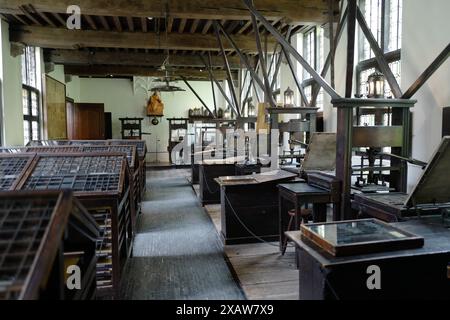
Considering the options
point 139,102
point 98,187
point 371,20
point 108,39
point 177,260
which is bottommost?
point 177,260

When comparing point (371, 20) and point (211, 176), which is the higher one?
point (371, 20)

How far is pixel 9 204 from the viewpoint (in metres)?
1.15

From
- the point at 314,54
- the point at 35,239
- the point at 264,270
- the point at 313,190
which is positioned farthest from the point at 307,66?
the point at 314,54

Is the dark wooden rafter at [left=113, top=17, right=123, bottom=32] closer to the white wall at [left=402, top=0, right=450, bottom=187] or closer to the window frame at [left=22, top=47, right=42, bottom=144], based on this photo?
the window frame at [left=22, top=47, right=42, bottom=144]

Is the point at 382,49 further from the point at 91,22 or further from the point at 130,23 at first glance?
the point at 91,22

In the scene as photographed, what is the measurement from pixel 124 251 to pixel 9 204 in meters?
2.23

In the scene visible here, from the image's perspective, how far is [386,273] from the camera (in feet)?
5.34

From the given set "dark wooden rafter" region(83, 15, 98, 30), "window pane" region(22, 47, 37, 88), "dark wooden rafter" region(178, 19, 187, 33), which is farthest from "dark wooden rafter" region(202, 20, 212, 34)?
"window pane" region(22, 47, 37, 88)

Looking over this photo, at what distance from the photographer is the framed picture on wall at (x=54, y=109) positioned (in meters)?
9.07

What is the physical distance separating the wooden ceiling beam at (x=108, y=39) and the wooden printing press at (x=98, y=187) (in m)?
5.05

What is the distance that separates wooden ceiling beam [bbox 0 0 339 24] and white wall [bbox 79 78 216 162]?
29.7 ft

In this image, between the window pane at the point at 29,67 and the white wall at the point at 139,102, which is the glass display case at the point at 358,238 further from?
the white wall at the point at 139,102

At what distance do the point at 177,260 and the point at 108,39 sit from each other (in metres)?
5.49
